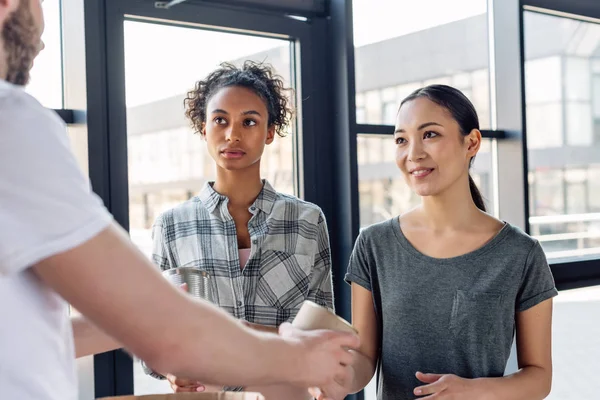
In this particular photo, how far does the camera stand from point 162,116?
176cm

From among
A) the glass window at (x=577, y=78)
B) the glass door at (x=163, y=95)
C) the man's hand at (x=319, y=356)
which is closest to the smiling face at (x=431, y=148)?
the glass door at (x=163, y=95)

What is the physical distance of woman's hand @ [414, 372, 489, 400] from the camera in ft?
3.93

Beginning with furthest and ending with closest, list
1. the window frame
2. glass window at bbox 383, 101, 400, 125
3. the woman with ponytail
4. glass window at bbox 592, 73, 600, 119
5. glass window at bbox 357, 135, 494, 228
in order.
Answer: glass window at bbox 592, 73, 600, 119
the window frame
glass window at bbox 383, 101, 400, 125
glass window at bbox 357, 135, 494, 228
the woman with ponytail

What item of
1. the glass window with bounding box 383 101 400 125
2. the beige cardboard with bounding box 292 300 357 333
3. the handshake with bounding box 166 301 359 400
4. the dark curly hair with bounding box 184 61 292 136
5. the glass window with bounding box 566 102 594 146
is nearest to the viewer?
the handshake with bounding box 166 301 359 400

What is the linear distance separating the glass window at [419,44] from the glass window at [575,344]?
0.85 m

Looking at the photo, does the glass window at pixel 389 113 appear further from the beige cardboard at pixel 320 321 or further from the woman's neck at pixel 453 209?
the beige cardboard at pixel 320 321

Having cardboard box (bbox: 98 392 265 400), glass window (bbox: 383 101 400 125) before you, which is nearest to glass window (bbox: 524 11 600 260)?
glass window (bbox: 383 101 400 125)

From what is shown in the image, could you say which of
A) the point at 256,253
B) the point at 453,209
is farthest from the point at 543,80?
the point at 256,253

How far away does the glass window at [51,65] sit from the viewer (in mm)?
1599

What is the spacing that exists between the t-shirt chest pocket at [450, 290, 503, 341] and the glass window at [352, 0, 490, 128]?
91 centimetres

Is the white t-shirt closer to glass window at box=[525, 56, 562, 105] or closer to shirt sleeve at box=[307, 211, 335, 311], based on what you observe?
shirt sleeve at box=[307, 211, 335, 311]

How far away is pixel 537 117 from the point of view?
8.98ft

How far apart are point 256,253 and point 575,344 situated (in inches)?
77.1

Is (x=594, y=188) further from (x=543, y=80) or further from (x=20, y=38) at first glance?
(x=20, y=38)
